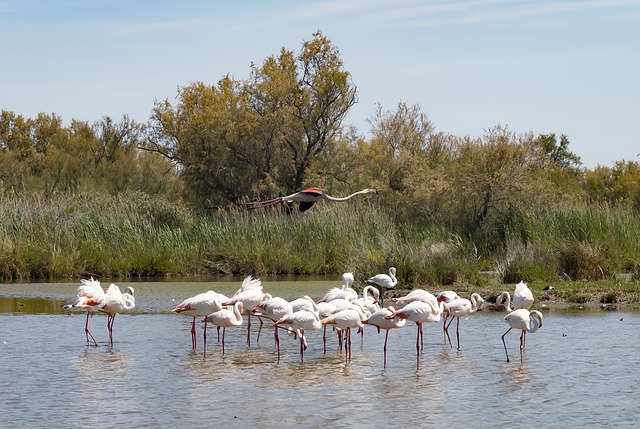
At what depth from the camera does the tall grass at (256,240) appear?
22000mm

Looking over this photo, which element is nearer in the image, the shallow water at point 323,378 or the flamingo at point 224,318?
the shallow water at point 323,378

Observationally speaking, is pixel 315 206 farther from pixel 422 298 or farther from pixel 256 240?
pixel 422 298

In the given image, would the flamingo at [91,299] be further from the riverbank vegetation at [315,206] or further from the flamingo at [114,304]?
the riverbank vegetation at [315,206]

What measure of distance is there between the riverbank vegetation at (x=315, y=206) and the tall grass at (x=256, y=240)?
4cm

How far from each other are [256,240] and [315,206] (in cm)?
613

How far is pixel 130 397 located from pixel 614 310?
29.9 feet

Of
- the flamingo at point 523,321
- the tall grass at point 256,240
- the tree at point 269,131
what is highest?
the tree at point 269,131

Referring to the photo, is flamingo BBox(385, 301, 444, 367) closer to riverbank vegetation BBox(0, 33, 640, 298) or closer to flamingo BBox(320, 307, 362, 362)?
flamingo BBox(320, 307, 362, 362)

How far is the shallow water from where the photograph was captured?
9023 millimetres

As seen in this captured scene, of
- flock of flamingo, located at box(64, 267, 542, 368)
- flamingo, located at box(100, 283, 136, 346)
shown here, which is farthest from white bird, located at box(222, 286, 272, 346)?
flamingo, located at box(100, 283, 136, 346)

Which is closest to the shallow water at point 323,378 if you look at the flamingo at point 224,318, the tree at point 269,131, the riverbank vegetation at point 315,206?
the flamingo at point 224,318

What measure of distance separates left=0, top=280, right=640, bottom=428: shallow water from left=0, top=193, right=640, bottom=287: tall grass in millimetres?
6440

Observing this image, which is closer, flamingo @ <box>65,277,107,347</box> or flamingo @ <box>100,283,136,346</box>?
flamingo @ <box>65,277,107,347</box>

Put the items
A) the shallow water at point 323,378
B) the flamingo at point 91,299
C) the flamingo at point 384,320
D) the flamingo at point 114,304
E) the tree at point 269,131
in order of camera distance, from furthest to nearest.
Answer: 1. the tree at point 269,131
2. the flamingo at point 114,304
3. the flamingo at point 91,299
4. the flamingo at point 384,320
5. the shallow water at point 323,378
